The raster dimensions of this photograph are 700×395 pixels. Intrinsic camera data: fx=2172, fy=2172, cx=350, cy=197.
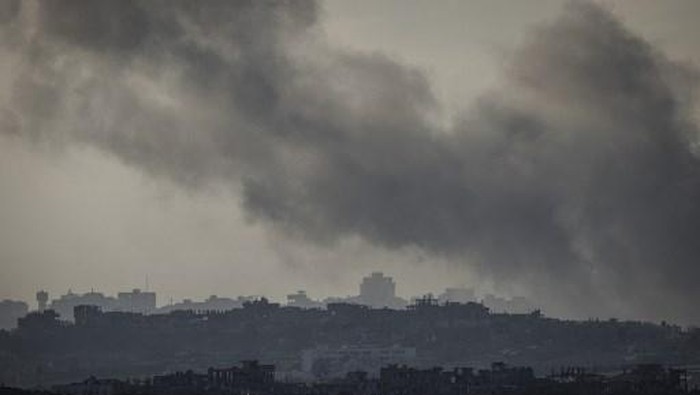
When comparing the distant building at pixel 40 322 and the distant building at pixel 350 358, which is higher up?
the distant building at pixel 40 322

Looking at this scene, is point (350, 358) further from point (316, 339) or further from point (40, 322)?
point (40, 322)

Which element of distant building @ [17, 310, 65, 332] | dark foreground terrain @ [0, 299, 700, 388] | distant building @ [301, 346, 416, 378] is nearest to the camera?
distant building @ [301, 346, 416, 378]

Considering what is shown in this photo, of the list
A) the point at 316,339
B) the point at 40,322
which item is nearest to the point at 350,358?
the point at 316,339

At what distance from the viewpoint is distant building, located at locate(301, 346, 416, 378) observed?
15149 centimetres

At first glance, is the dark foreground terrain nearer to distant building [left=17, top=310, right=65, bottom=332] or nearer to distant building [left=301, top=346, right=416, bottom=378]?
distant building [left=17, top=310, right=65, bottom=332]

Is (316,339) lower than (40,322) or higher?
lower

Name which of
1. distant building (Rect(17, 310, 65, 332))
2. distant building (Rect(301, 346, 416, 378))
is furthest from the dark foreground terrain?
distant building (Rect(301, 346, 416, 378))

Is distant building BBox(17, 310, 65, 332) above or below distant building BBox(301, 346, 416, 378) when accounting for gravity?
above

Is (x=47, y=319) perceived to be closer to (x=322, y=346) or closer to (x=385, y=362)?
(x=322, y=346)

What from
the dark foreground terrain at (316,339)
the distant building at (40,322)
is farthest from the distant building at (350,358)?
Answer: the distant building at (40,322)

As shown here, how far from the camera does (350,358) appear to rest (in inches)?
6358

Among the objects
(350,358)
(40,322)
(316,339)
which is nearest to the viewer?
(350,358)

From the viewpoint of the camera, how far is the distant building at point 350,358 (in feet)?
497

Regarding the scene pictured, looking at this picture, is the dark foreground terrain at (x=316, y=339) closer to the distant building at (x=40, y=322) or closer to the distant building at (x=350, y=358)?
the distant building at (x=40, y=322)
